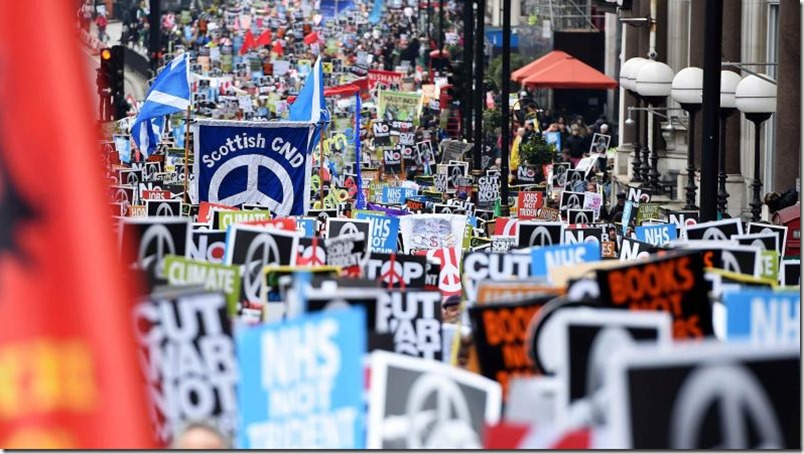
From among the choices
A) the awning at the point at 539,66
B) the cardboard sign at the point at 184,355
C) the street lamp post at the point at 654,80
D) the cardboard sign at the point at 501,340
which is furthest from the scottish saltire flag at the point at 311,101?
→ the awning at the point at 539,66

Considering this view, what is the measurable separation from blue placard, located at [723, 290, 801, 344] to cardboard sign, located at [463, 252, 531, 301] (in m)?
3.80

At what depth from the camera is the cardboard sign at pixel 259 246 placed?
43.1 feet

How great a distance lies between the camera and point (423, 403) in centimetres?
761

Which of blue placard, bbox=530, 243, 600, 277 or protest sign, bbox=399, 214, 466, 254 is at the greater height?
blue placard, bbox=530, 243, 600, 277

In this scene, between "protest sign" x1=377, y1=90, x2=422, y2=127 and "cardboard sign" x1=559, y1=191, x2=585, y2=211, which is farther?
"protest sign" x1=377, y1=90, x2=422, y2=127

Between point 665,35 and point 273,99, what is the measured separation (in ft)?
91.6

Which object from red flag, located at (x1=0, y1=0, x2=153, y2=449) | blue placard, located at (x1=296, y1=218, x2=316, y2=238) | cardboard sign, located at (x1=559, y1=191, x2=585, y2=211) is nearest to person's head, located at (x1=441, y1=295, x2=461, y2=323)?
blue placard, located at (x1=296, y1=218, x2=316, y2=238)

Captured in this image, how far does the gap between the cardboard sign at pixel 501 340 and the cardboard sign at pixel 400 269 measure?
19.4 ft

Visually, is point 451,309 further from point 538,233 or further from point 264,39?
point 264,39

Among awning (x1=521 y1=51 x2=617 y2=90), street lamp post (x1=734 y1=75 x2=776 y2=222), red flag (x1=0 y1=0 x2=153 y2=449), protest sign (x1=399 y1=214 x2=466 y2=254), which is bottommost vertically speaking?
protest sign (x1=399 y1=214 x2=466 y2=254)

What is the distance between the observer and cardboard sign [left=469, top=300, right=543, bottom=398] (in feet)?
28.4

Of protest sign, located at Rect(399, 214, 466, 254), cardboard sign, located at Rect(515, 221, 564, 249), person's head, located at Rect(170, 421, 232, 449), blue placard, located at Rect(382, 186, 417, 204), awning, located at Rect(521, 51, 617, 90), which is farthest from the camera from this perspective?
awning, located at Rect(521, 51, 617, 90)

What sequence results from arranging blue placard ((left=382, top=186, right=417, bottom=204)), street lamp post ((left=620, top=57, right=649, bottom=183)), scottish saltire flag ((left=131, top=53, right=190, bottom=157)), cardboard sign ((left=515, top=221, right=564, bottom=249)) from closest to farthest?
1. cardboard sign ((left=515, top=221, right=564, bottom=249))
2. scottish saltire flag ((left=131, top=53, right=190, bottom=157))
3. street lamp post ((left=620, top=57, right=649, bottom=183))
4. blue placard ((left=382, top=186, right=417, bottom=204))

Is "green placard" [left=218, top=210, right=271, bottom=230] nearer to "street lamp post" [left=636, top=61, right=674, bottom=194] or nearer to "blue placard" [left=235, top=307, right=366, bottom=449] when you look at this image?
"blue placard" [left=235, top=307, right=366, bottom=449]
